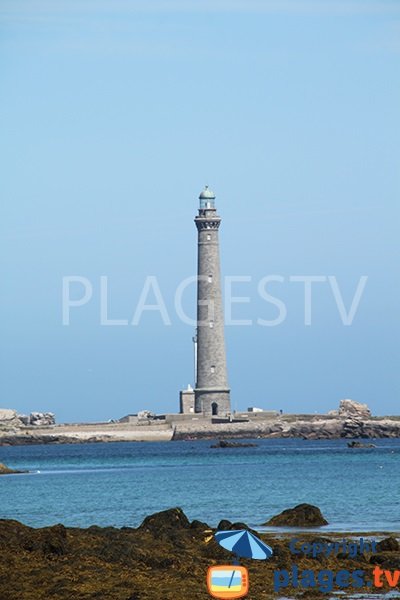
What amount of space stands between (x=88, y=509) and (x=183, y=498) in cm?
518

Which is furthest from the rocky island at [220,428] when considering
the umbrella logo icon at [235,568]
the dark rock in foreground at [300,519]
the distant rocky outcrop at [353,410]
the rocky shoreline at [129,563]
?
the umbrella logo icon at [235,568]

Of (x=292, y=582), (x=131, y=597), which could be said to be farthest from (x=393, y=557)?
(x=131, y=597)

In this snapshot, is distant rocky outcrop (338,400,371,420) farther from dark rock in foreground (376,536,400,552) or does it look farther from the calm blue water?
dark rock in foreground (376,536,400,552)

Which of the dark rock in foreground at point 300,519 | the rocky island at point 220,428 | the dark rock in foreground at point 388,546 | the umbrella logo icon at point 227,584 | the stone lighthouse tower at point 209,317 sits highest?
the stone lighthouse tower at point 209,317

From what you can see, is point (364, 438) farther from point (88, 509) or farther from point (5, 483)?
point (88, 509)

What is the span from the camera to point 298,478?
5791cm

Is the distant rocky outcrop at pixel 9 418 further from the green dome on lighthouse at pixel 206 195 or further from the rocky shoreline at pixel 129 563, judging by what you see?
the rocky shoreline at pixel 129 563

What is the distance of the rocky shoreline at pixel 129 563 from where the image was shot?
72.0ft

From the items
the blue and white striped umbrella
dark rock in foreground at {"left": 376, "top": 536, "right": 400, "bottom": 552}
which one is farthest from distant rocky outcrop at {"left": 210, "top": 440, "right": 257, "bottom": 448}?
the blue and white striped umbrella

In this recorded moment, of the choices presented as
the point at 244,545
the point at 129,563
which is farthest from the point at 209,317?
the point at 129,563

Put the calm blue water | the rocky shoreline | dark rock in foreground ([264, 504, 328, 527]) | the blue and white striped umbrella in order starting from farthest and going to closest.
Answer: the calm blue water → dark rock in foreground ([264, 504, 328, 527]) → the blue and white striped umbrella → the rocky shoreline

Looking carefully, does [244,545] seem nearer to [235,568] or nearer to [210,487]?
[235,568]

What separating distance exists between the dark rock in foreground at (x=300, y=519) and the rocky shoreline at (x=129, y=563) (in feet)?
14.4

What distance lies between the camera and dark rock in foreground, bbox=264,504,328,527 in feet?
110
